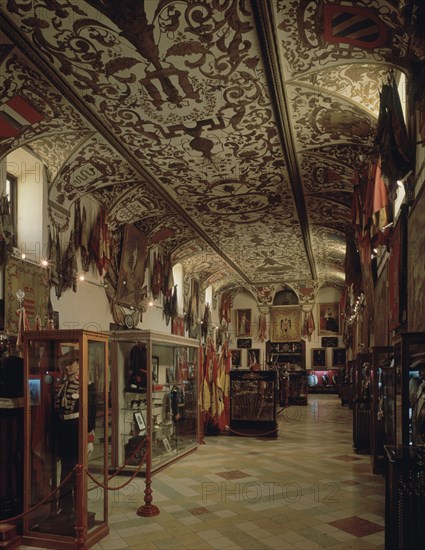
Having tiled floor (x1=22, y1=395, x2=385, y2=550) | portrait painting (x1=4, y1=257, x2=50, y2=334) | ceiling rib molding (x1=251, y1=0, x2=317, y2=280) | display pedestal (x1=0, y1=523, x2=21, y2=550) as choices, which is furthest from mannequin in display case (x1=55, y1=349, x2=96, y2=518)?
ceiling rib molding (x1=251, y1=0, x2=317, y2=280)

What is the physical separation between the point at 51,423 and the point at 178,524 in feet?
6.86

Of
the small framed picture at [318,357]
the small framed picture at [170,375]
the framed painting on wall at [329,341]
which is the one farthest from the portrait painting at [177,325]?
the framed painting on wall at [329,341]

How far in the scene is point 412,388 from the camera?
4.83m

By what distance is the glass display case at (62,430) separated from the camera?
5961mm

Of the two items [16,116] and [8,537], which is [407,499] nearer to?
[8,537]

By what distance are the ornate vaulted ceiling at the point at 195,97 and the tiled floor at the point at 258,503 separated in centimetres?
515

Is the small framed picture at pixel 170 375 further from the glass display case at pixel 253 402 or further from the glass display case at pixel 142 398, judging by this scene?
the glass display case at pixel 253 402

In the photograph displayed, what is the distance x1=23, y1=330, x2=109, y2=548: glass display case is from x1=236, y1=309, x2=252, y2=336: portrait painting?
2699 centimetres

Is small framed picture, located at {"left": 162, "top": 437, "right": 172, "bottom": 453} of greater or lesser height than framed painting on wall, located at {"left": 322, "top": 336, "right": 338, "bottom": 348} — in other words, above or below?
below

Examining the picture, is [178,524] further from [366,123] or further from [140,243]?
[140,243]

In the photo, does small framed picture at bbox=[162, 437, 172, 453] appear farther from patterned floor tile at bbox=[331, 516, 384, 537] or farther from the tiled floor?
patterned floor tile at bbox=[331, 516, 384, 537]

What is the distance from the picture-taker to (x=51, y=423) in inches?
249

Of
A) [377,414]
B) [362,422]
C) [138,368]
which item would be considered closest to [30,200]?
[138,368]

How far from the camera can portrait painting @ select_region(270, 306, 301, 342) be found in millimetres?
31234
